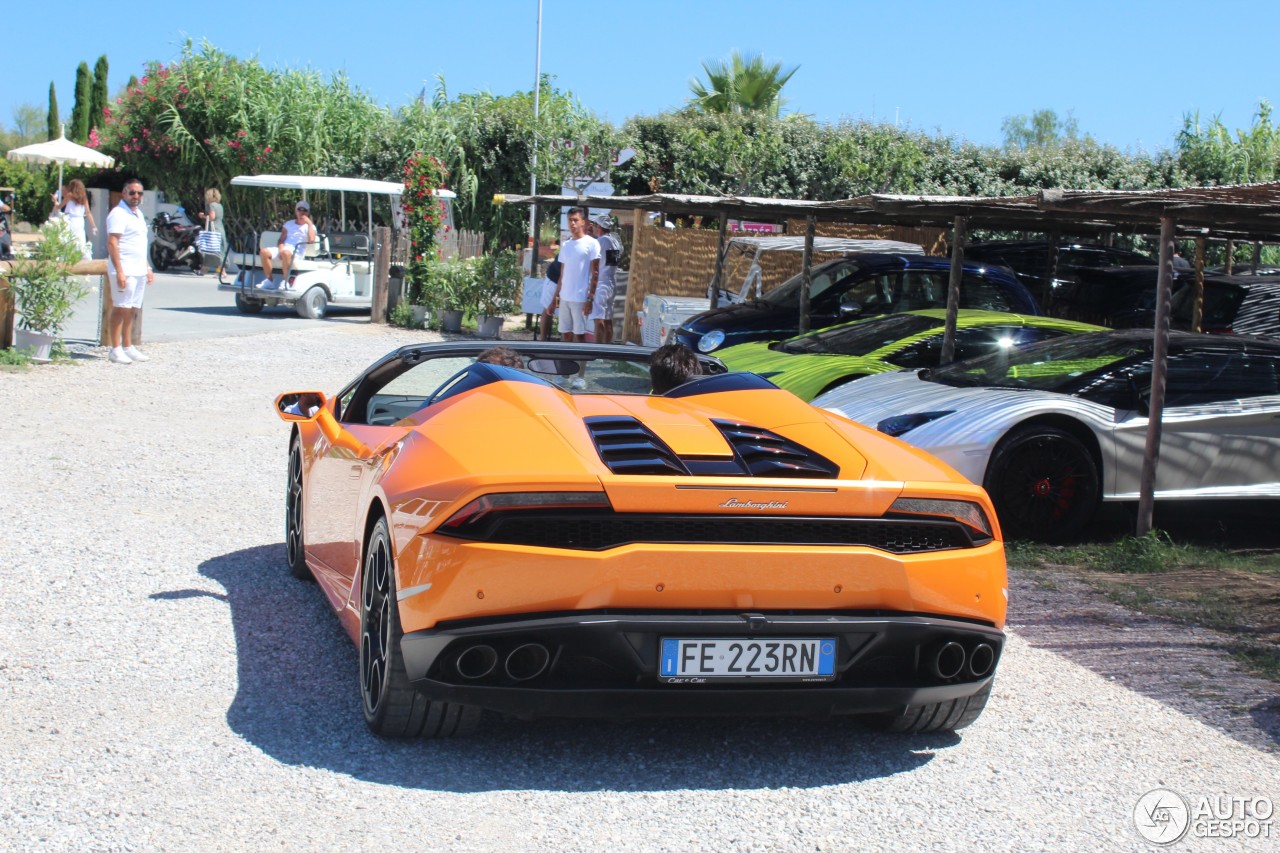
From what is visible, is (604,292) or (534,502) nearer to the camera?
(534,502)

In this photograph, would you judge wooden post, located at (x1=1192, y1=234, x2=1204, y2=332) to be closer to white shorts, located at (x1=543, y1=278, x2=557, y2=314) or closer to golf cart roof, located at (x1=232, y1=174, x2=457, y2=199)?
white shorts, located at (x1=543, y1=278, x2=557, y2=314)

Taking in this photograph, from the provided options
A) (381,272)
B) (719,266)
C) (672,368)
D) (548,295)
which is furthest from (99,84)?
(672,368)

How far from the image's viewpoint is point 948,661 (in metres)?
4.02

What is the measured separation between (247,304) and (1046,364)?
16083 millimetres

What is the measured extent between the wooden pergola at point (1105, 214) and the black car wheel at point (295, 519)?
4.55 meters

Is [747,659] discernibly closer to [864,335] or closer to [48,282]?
[864,335]

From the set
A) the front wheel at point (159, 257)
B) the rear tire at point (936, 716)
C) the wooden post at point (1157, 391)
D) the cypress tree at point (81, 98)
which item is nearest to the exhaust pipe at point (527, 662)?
the rear tire at point (936, 716)

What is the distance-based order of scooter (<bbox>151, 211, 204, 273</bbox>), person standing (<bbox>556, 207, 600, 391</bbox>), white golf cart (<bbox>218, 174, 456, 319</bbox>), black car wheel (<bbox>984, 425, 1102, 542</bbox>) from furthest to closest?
scooter (<bbox>151, 211, 204, 273</bbox>)
white golf cart (<bbox>218, 174, 456, 319</bbox>)
person standing (<bbox>556, 207, 600, 391</bbox>)
black car wheel (<bbox>984, 425, 1102, 542</bbox>)

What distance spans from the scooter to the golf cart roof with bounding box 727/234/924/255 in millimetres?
17889

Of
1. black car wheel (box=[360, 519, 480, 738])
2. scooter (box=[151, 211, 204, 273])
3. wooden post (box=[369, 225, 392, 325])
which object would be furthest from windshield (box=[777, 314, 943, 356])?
scooter (box=[151, 211, 204, 273])

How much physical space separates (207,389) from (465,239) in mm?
15701

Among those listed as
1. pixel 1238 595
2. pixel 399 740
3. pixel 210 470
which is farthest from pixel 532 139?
pixel 399 740

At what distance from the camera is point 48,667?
4.77 meters

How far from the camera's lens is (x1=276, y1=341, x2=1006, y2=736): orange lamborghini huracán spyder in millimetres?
3656
